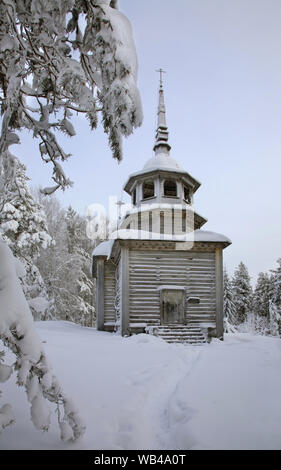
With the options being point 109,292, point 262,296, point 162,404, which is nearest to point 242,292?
point 262,296

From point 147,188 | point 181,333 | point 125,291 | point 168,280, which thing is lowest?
point 181,333

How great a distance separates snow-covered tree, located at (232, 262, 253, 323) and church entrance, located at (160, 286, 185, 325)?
121 feet

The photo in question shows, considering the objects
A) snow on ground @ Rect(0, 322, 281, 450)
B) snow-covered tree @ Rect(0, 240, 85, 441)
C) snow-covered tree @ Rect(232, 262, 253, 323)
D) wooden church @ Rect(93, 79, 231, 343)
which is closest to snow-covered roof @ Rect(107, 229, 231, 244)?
wooden church @ Rect(93, 79, 231, 343)

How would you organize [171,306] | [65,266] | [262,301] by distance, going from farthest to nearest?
[262,301], [65,266], [171,306]

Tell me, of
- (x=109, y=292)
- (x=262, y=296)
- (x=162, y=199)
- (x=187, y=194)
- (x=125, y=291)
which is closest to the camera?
(x=125, y=291)

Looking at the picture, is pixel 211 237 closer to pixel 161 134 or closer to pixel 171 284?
pixel 171 284

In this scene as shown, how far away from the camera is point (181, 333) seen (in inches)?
531

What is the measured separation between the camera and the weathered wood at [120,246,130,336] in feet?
44.0

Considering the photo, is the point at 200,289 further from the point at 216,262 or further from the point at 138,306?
the point at 138,306

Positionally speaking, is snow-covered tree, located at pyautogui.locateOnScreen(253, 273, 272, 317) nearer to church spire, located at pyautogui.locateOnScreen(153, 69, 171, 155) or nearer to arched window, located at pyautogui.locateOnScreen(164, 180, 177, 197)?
arched window, located at pyautogui.locateOnScreen(164, 180, 177, 197)

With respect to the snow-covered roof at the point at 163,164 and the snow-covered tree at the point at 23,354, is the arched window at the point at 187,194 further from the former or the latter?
the snow-covered tree at the point at 23,354

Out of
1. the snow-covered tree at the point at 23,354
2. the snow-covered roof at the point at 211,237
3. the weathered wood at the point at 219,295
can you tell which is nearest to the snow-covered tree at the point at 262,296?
the weathered wood at the point at 219,295

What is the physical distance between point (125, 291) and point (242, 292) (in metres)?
41.2

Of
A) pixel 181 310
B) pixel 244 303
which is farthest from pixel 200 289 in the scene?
pixel 244 303
